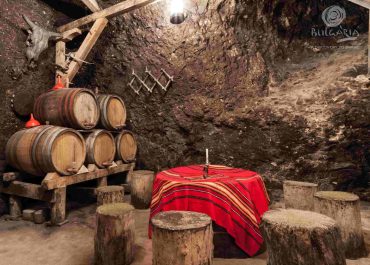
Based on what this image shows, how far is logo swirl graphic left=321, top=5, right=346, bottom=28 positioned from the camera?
6723mm

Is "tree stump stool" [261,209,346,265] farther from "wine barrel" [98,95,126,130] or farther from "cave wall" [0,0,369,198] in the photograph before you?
"wine barrel" [98,95,126,130]

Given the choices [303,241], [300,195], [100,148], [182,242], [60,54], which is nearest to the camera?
[303,241]

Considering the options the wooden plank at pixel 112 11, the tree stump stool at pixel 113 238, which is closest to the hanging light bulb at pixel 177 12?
the wooden plank at pixel 112 11

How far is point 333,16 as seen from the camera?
22.2 ft

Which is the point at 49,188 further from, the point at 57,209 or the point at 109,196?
the point at 109,196

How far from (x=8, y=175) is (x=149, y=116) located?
2757mm

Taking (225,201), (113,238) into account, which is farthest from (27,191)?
(225,201)

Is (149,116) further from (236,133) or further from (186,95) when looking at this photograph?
(236,133)

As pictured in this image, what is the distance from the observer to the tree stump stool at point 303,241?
1872mm

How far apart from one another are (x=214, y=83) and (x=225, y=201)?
339 cm

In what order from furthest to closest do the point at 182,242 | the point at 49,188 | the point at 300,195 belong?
the point at 49,188
the point at 300,195
the point at 182,242

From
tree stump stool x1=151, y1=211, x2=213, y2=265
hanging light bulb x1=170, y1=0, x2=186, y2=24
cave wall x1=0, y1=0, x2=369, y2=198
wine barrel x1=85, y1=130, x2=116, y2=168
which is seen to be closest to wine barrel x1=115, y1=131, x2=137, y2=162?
wine barrel x1=85, y1=130, x2=116, y2=168

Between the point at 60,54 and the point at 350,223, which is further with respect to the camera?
the point at 60,54

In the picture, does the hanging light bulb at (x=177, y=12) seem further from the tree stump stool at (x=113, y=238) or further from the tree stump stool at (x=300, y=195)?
the tree stump stool at (x=113, y=238)
